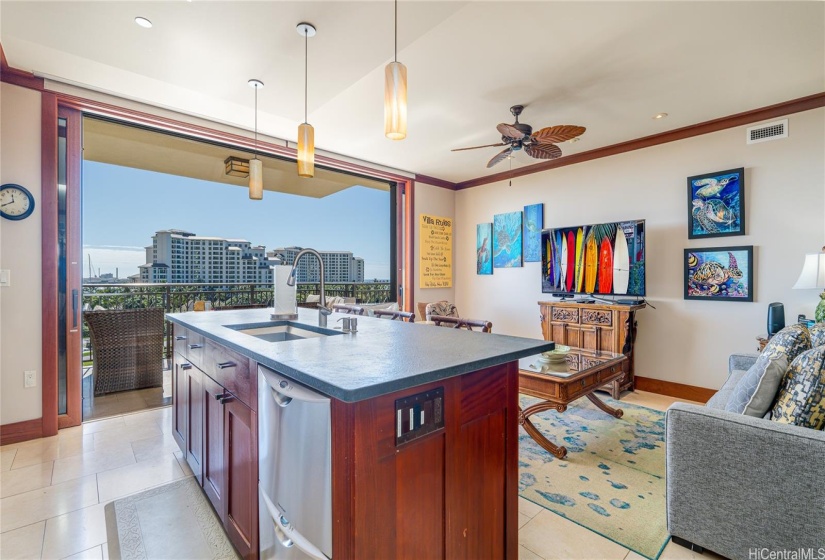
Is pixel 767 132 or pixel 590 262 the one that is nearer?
pixel 767 132

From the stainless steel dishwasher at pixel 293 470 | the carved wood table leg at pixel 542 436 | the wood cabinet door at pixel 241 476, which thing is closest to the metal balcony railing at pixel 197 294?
the wood cabinet door at pixel 241 476

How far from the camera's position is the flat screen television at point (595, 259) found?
3.85 metres

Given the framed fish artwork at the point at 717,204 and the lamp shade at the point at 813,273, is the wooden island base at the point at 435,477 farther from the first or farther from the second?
the framed fish artwork at the point at 717,204

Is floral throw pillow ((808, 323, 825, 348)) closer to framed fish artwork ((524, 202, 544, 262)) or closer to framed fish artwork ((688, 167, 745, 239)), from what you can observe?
framed fish artwork ((688, 167, 745, 239))

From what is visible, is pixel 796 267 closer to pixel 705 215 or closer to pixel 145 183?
pixel 705 215

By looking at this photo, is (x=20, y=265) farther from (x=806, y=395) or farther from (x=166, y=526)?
(x=806, y=395)

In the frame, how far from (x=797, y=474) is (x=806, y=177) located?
3.04m

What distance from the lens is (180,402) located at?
7.75 ft

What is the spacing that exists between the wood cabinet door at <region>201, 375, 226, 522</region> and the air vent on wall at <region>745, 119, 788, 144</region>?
467 cm

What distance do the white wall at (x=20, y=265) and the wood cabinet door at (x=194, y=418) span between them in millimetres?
1567

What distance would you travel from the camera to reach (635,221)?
3.85m

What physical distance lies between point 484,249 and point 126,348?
457cm

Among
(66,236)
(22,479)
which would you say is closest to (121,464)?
(22,479)

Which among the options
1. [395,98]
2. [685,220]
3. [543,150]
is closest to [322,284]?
[395,98]
